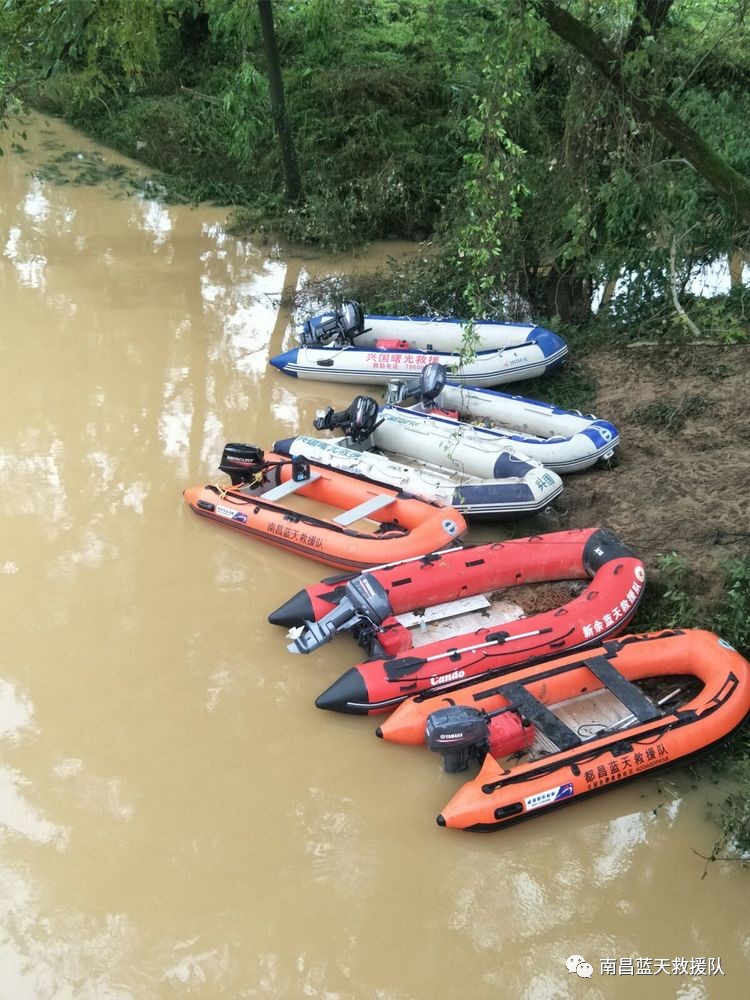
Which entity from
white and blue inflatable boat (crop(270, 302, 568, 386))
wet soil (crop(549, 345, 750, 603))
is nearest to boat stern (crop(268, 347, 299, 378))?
white and blue inflatable boat (crop(270, 302, 568, 386))

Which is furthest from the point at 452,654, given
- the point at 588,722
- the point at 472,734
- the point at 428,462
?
the point at 428,462

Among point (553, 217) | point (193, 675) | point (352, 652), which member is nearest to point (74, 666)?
point (193, 675)

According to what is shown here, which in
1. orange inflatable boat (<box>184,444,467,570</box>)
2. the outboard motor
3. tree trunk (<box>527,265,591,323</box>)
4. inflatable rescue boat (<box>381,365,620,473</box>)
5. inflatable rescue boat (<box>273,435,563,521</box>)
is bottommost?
the outboard motor

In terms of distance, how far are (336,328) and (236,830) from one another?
5027 mm

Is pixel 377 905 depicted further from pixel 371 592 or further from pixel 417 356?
pixel 417 356

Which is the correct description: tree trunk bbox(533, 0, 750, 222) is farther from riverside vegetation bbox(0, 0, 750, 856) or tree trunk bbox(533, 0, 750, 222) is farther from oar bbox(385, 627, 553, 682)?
oar bbox(385, 627, 553, 682)

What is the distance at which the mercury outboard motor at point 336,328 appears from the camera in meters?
8.16

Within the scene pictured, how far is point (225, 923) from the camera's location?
12.9ft

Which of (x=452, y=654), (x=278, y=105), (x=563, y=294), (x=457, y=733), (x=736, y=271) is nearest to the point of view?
(x=457, y=733)

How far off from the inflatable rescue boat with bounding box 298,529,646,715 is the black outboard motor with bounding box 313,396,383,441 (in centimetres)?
159

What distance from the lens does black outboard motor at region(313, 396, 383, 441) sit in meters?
6.63

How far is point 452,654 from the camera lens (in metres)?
4.86

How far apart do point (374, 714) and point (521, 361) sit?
374 cm

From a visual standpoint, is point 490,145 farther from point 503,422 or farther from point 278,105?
point 278,105
